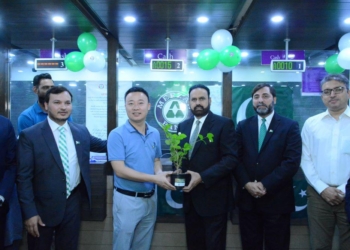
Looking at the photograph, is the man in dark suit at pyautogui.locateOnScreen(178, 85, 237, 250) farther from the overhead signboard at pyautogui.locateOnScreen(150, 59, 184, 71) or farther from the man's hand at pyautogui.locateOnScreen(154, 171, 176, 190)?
the overhead signboard at pyautogui.locateOnScreen(150, 59, 184, 71)

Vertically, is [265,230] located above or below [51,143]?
below

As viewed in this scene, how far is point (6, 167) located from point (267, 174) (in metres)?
1.92

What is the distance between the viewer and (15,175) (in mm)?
2152

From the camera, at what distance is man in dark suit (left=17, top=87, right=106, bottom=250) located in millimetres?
2082

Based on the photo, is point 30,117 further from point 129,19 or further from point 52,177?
point 129,19

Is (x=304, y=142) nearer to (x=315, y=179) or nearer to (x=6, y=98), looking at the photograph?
(x=315, y=179)

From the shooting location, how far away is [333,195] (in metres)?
2.36

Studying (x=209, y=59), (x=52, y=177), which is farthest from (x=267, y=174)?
(x=209, y=59)

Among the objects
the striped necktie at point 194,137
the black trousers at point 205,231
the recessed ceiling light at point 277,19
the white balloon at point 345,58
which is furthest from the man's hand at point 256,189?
the white balloon at point 345,58

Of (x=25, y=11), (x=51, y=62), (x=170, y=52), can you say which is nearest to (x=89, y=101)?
(x=51, y=62)

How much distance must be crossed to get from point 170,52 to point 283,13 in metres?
2.35

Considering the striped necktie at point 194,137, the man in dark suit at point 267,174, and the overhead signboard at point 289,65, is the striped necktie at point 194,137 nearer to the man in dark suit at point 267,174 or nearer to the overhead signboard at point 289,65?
the man in dark suit at point 267,174

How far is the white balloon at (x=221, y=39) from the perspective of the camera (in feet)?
14.2

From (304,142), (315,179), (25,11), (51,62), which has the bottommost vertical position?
(315,179)
